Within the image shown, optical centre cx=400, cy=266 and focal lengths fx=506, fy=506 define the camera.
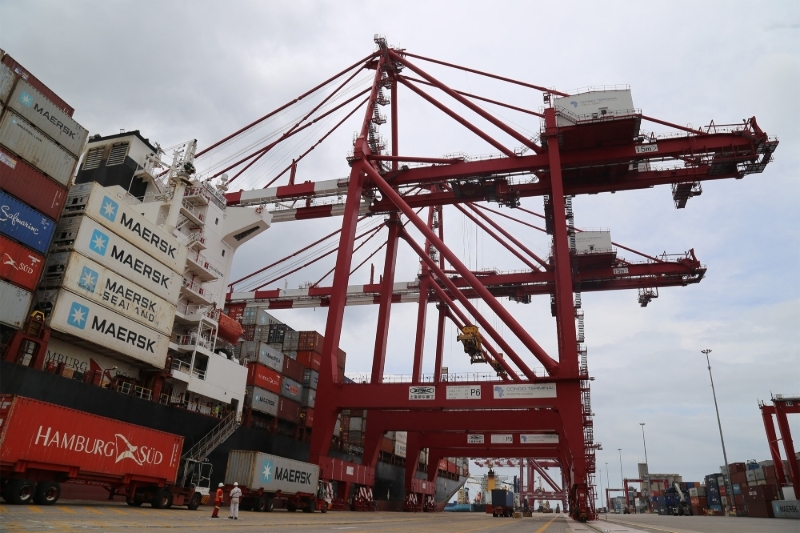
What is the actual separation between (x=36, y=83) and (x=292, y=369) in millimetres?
20445

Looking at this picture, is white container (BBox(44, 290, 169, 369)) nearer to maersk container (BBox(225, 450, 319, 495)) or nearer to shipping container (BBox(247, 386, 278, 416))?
maersk container (BBox(225, 450, 319, 495))

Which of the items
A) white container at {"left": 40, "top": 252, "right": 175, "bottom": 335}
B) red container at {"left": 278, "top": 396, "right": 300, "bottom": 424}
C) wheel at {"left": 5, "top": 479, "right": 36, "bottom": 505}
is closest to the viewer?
wheel at {"left": 5, "top": 479, "right": 36, "bottom": 505}

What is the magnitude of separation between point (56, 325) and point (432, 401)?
15528 millimetres

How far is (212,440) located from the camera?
2323 cm

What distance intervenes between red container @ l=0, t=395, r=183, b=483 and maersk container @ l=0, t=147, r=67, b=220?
8100 mm

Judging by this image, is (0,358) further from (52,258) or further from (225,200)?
(225,200)

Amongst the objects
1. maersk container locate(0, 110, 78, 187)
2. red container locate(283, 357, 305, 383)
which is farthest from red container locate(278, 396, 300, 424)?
maersk container locate(0, 110, 78, 187)

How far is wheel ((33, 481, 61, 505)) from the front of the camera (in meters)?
12.9

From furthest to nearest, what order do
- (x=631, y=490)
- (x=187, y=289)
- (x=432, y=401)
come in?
(x=631, y=490)
(x=187, y=289)
(x=432, y=401)

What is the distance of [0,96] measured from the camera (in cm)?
1725

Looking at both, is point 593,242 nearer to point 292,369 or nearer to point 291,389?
point 292,369

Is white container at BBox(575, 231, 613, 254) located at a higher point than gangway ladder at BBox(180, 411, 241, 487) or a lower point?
higher

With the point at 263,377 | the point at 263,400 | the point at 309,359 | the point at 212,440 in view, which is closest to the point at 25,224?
the point at 212,440

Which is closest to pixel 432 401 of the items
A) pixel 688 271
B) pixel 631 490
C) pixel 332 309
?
pixel 332 309
